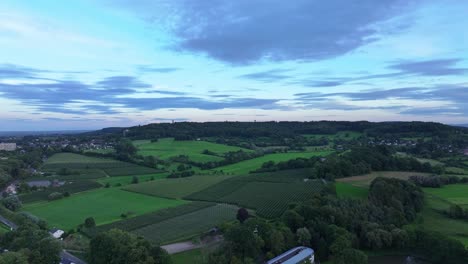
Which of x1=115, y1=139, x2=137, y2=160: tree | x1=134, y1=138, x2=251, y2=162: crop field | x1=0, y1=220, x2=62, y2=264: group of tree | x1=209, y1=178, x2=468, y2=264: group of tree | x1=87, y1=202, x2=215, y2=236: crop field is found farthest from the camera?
x1=134, y1=138, x2=251, y2=162: crop field

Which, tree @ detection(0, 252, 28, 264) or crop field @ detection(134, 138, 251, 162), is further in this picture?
crop field @ detection(134, 138, 251, 162)

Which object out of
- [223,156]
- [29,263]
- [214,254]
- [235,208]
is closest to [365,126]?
[223,156]

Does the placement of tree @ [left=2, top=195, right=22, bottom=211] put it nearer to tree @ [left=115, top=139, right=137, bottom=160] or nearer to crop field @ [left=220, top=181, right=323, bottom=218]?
crop field @ [left=220, top=181, right=323, bottom=218]

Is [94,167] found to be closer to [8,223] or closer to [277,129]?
[8,223]

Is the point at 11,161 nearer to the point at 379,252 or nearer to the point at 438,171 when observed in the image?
the point at 379,252

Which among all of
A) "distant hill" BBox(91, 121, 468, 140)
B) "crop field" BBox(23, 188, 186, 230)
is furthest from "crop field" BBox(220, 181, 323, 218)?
"distant hill" BBox(91, 121, 468, 140)

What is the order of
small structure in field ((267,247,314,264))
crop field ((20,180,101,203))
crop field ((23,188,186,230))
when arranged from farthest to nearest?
1. crop field ((20,180,101,203))
2. crop field ((23,188,186,230))
3. small structure in field ((267,247,314,264))

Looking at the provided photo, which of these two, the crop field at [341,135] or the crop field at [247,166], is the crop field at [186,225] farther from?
the crop field at [341,135]
